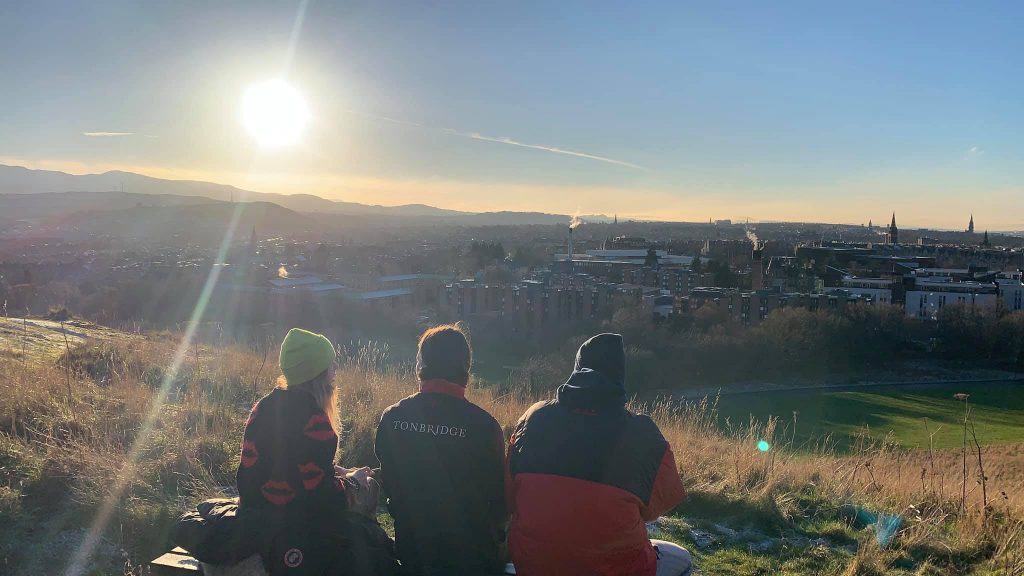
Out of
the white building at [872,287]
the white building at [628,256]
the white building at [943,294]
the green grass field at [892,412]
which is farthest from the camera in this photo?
the white building at [628,256]

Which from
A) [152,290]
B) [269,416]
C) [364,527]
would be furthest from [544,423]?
[152,290]

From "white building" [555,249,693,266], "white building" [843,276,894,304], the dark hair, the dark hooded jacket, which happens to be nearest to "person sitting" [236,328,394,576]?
the dark hair

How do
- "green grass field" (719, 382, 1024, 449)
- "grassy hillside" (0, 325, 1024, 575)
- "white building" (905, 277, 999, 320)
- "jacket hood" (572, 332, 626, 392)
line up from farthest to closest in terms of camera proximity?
"white building" (905, 277, 999, 320), "green grass field" (719, 382, 1024, 449), "grassy hillside" (0, 325, 1024, 575), "jacket hood" (572, 332, 626, 392)

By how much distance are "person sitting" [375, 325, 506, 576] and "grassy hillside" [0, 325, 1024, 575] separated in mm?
2044

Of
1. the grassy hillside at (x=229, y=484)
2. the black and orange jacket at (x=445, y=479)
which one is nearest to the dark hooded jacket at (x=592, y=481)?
the black and orange jacket at (x=445, y=479)

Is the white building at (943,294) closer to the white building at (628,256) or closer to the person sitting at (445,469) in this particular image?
the white building at (628,256)

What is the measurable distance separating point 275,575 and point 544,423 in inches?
50.5

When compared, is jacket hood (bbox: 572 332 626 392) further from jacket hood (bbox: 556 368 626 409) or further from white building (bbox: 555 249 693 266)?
white building (bbox: 555 249 693 266)

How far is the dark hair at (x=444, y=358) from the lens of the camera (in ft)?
10.1

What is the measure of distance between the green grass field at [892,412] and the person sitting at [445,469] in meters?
19.4

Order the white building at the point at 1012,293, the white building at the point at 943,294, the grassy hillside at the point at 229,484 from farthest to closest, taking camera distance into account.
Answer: the white building at the point at 1012,293 < the white building at the point at 943,294 < the grassy hillside at the point at 229,484

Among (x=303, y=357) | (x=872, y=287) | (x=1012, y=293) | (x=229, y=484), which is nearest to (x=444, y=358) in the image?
(x=303, y=357)

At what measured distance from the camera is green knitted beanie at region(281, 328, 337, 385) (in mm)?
2994

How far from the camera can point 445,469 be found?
3023 millimetres
